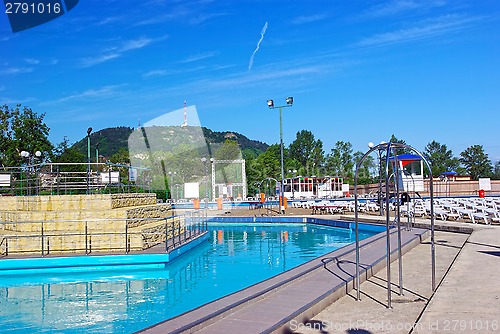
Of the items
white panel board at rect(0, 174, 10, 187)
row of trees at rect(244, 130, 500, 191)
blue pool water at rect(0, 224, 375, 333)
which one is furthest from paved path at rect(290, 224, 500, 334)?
row of trees at rect(244, 130, 500, 191)

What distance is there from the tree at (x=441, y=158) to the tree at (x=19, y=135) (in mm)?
59514

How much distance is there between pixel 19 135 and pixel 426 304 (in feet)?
98.1

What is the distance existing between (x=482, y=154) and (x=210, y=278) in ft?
240

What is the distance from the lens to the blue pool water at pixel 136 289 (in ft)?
25.3

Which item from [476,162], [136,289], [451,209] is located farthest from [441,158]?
[136,289]

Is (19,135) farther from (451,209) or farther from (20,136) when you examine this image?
(451,209)

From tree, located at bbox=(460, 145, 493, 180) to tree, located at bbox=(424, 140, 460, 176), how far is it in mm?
3075

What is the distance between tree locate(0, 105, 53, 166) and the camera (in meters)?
30.0

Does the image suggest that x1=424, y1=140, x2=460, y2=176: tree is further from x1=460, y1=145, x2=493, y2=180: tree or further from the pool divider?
the pool divider

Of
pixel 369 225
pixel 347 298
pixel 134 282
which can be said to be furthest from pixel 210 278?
pixel 369 225

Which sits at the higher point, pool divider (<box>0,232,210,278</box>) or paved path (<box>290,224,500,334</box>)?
paved path (<box>290,224,500,334</box>)

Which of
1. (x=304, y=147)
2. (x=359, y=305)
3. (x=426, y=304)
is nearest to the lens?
(x=426, y=304)

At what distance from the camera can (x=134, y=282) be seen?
1072 cm

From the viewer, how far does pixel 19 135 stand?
30.6 m
